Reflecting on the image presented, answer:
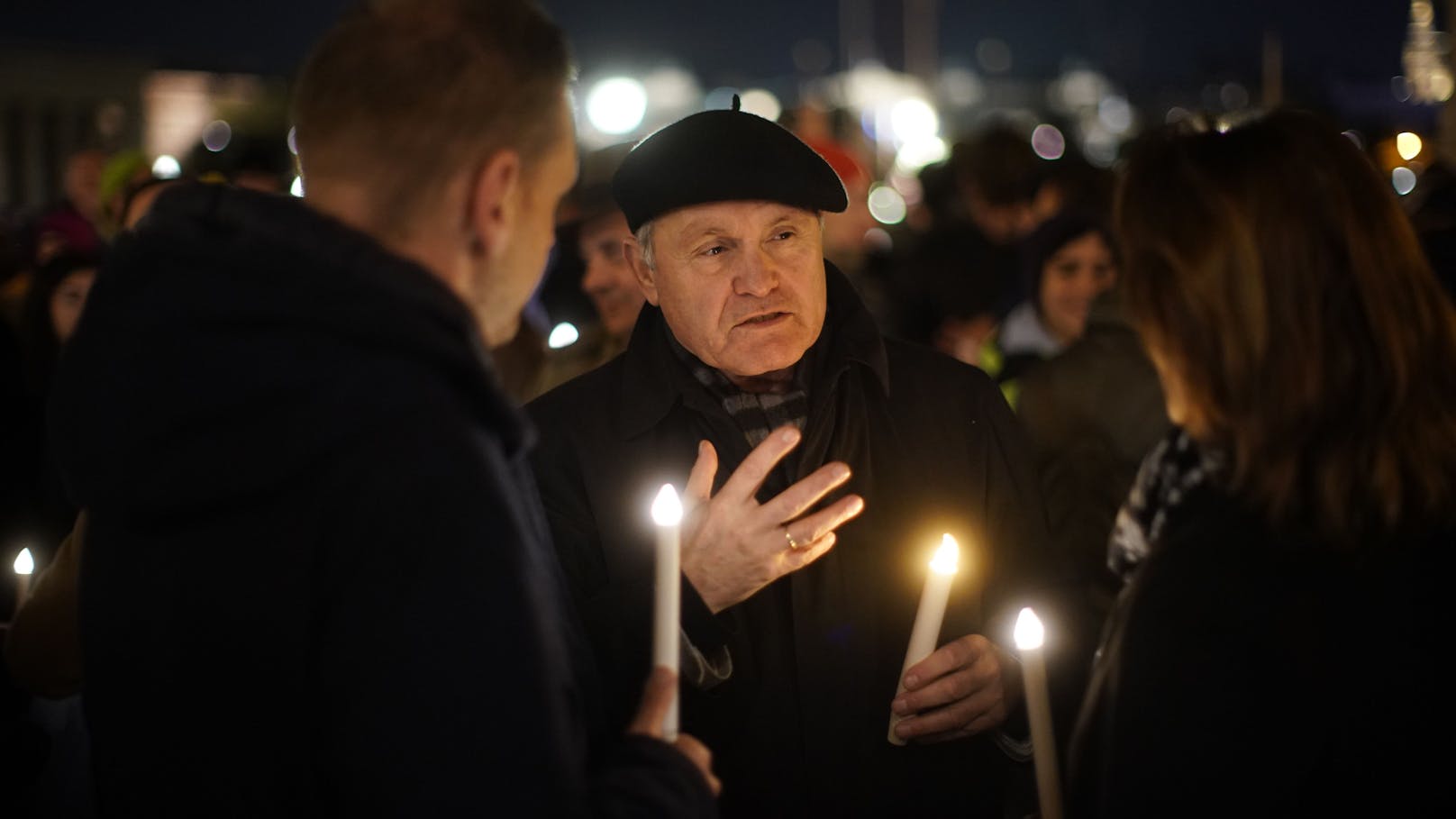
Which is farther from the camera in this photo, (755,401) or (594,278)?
(594,278)

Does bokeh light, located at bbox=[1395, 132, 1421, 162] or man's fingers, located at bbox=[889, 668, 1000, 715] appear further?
bokeh light, located at bbox=[1395, 132, 1421, 162]

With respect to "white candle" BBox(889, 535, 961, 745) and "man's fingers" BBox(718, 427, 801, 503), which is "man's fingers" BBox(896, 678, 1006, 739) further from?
"man's fingers" BBox(718, 427, 801, 503)

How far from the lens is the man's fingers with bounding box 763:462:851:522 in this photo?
7.92ft

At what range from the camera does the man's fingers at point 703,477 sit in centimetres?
253

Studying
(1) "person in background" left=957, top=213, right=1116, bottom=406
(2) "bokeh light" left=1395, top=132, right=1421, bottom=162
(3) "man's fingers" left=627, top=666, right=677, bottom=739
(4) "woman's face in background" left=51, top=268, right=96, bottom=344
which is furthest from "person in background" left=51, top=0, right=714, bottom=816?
(2) "bokeh light" left=1395, top=132, right=1421, bottom=162

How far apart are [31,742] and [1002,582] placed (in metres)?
2.23

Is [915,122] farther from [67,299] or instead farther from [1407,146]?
[67,299]

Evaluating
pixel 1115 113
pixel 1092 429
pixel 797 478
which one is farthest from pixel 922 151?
pixel 1115 113

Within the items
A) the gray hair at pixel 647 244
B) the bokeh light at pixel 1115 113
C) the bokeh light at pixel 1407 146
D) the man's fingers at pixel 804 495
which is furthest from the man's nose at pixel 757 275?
the bokeh light at pixel 1115 113

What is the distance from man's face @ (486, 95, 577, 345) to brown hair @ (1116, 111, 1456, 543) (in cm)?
87

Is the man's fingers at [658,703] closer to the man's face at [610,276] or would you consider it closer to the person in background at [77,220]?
the man's face at [610,276]

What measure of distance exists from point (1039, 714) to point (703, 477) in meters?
0.83

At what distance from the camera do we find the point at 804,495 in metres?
2.42

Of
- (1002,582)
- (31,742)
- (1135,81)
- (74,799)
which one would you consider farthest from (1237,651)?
(1135,81)
